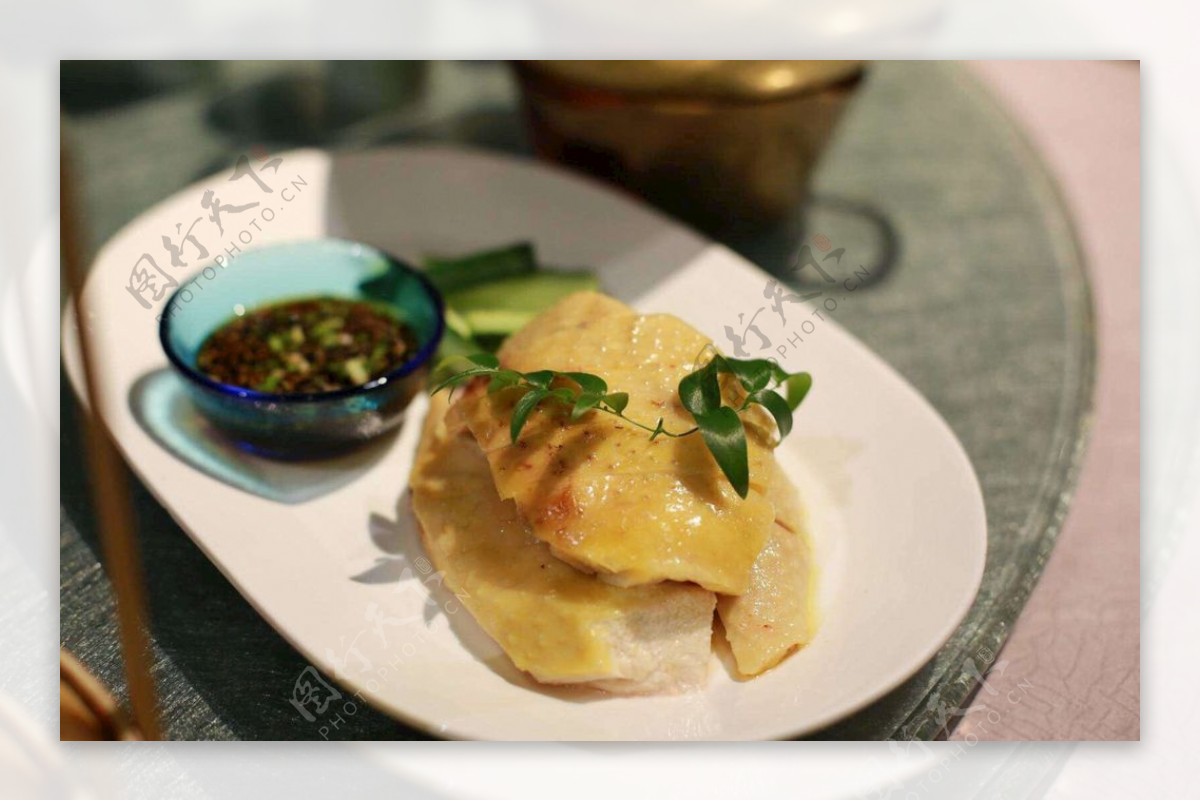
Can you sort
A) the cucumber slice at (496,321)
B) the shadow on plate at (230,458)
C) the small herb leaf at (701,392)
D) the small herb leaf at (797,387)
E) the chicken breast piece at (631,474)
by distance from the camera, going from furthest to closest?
the cucumber slice at (496,321) < the shadow on plate at (230,458) < the small herb leaf at (797,387) < the small herb leaf at (701,392) < the chicken breast piece at (631,474)

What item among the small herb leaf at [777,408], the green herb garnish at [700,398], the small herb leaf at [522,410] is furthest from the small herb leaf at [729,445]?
the small herb leaf at [522,410]

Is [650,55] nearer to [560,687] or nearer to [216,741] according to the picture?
[560,687]

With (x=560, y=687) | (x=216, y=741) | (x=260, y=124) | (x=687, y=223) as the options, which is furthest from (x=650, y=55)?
(x=216, y=741)

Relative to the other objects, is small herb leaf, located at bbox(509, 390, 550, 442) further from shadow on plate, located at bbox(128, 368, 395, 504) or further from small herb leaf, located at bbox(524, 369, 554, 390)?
shadow on plate, located at bbox(128, 368, 395, 504)

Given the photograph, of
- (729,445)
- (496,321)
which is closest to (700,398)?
(729,445)

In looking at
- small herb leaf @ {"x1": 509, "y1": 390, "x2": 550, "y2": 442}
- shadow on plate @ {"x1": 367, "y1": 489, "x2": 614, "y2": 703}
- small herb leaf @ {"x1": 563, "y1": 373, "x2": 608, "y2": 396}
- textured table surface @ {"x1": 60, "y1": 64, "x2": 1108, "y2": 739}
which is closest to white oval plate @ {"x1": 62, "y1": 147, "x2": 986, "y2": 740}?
shadow on plate @ {"x1": 367, "y1": 489, "x2": 614, "y2": 703}

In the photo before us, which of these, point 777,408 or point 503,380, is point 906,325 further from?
point 503,380

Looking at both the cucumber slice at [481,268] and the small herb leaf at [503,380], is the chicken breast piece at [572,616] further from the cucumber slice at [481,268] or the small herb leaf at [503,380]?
the cucumber slice at [481,268]
